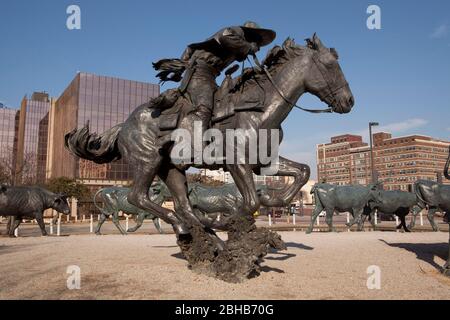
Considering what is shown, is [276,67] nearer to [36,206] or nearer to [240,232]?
[240,232]

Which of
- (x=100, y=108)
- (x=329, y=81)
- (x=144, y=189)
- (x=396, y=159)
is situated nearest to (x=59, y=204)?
(x=144, y=189)

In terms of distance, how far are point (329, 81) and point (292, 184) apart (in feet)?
5.40

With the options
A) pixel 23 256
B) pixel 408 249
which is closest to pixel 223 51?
pixel 23 256

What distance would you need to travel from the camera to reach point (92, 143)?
21.2 feet

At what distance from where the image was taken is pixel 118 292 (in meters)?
4.55

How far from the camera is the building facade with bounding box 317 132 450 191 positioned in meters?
98.9

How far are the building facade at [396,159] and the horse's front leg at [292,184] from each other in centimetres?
9382

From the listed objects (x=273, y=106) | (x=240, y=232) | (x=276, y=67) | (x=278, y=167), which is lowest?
(x=240, y=232)

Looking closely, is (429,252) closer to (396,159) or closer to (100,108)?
(100,108)

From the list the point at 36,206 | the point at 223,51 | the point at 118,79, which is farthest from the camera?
the point at 118,79

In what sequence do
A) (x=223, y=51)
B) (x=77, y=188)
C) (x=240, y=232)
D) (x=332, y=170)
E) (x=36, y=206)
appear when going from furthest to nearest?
1. (x=332, y=170)
2. (x=77, y=188)
3. (x=36, y=206)
4. (x=223, y=51)
5. (x=240, y=232)

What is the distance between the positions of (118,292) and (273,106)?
3.29 m

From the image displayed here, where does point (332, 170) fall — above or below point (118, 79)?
below

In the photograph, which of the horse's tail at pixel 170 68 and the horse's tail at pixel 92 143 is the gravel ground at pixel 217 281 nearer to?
the horse's tail at pixel 92 143
